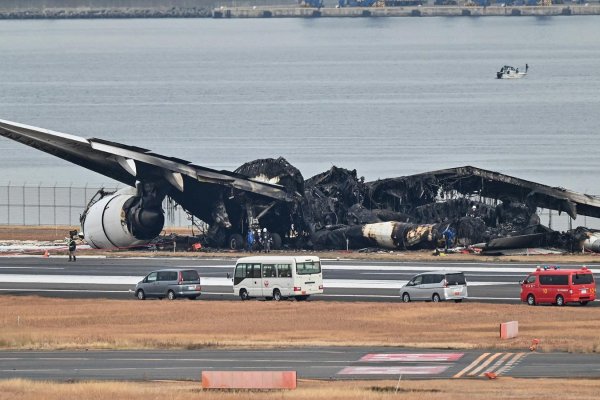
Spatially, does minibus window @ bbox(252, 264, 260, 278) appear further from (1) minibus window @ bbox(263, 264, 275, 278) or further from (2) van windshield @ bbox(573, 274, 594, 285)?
(2) van windshield @ bbox(573, 274, 594, 285)

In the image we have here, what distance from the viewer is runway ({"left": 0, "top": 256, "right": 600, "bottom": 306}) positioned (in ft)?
254

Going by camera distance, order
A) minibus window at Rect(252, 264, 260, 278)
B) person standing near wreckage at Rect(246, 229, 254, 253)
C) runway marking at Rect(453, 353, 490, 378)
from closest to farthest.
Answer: runway marking at Rect(453, 353, 490, 378) < minibus window at Rect(252, 264, 260, 278) < person standing near wreckage at Rect(246, 229, 254, 253)

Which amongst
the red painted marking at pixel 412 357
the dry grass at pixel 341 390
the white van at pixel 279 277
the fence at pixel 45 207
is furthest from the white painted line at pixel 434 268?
the fence at pixel 45 207

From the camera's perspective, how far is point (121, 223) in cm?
10350

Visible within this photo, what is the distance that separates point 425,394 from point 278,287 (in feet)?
103

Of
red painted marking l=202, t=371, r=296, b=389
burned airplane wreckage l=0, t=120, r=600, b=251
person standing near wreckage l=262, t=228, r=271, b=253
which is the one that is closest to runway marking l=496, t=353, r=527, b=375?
red painted marking l=202, t=371, r=296, b=389

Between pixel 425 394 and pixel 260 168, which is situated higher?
pixel 260 168

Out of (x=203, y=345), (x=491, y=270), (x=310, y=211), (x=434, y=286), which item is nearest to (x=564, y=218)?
(x=310, y=211)

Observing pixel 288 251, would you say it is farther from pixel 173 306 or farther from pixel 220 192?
pixel 173 306

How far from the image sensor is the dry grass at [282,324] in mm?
57062

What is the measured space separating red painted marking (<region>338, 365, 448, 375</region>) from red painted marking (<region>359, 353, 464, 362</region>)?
6.15ft

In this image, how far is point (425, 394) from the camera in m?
43.0

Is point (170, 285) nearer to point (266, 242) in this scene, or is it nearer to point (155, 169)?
point (266, 242)

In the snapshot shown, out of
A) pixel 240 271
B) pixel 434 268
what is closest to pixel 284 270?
pixel 240 271
